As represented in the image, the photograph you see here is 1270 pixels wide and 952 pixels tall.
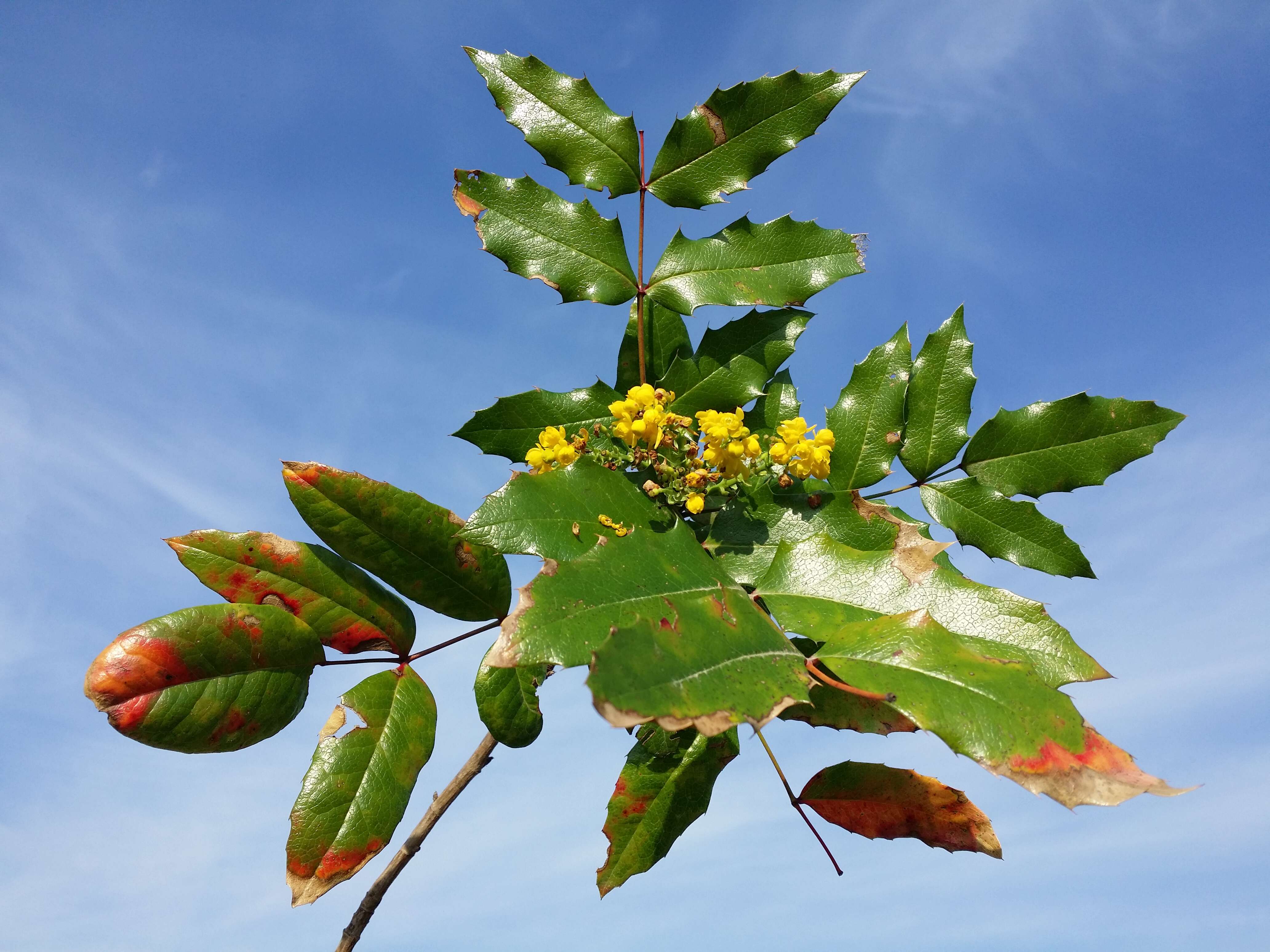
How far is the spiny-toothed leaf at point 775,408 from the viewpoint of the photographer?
6.36ft

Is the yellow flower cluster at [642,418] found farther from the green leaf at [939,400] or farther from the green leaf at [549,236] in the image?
the green leaf at [939,400]

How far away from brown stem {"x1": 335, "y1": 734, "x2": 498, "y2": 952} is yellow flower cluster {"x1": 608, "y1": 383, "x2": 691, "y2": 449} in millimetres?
661

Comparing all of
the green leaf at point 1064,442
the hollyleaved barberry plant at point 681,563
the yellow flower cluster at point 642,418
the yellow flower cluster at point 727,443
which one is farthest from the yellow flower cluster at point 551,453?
the green leaf at point 1064,442

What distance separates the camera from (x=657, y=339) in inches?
79.0

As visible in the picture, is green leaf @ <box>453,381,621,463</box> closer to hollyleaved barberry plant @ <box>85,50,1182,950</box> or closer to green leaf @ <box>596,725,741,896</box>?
hollyleaved barberry plant @ <box>85,50,1182,950</box>

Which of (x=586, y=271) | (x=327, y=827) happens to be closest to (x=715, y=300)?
(x=586, y=271)

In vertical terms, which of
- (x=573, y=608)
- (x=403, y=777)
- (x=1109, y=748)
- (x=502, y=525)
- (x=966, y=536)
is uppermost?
(x=966, y=536)

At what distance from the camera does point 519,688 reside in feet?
5.67

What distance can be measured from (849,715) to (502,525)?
0.67 meters

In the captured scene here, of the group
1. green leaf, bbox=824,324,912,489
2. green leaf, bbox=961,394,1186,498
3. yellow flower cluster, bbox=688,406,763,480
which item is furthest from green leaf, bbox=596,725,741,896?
green leaf, bbox=961,394,1186,498

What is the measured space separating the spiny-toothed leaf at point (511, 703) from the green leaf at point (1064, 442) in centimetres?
107

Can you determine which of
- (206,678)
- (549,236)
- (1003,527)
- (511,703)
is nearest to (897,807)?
(1003,527)

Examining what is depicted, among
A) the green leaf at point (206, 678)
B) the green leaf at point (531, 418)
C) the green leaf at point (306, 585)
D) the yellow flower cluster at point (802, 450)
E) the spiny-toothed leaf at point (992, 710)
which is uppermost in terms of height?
the green leaf at point (531, 418)

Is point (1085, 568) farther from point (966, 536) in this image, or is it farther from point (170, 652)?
point (170, 652)
